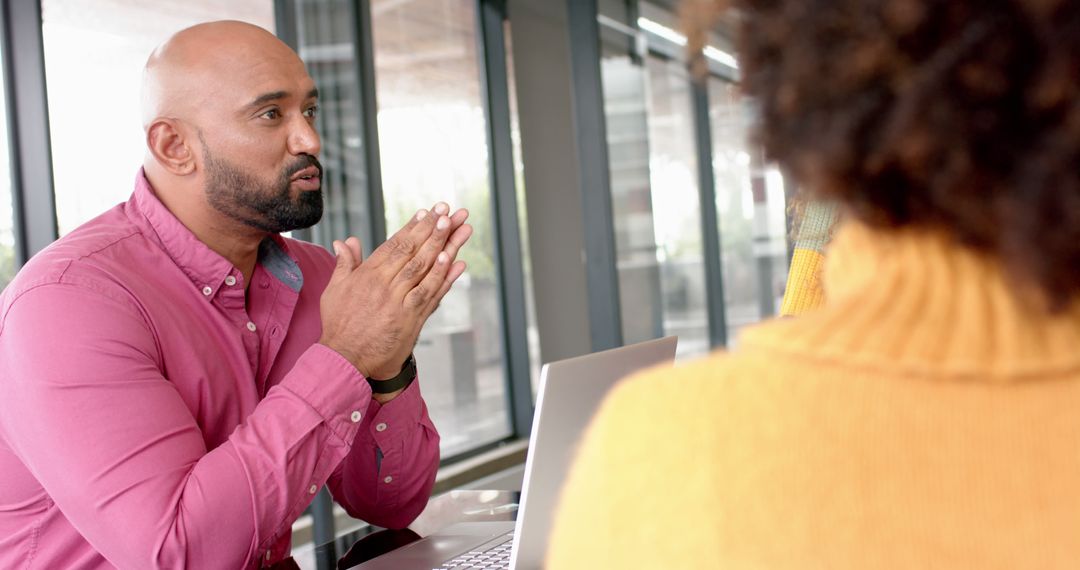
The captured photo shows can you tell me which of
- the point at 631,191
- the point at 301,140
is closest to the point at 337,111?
the point at 631,191

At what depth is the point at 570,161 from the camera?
19.4ft

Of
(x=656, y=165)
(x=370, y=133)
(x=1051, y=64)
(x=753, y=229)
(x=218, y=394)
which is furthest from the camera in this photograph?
(x=753, y=229)

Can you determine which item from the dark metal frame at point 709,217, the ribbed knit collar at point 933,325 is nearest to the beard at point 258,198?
the ribbed knit collar at point 933,325

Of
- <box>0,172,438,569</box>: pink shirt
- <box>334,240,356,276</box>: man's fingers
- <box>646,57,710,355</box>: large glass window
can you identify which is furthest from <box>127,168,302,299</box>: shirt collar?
<box>646,57,710,355</box>: large glass window

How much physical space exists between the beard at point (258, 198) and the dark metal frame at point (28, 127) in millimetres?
1321

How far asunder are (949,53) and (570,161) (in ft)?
17.8

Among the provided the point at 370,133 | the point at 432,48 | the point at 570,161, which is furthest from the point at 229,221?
the point at 570,161

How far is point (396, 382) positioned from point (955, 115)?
4.76 ft

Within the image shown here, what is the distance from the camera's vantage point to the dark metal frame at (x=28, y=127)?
9.71ft

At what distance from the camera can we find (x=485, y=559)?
1.55m

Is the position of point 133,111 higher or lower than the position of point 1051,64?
higher

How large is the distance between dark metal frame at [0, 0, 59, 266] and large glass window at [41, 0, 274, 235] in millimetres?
83

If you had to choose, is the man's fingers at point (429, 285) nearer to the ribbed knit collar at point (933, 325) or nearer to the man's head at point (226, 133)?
→ the man's head at point (226, 133)

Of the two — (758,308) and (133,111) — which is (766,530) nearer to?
(133,111)
